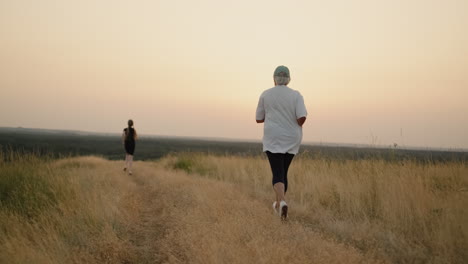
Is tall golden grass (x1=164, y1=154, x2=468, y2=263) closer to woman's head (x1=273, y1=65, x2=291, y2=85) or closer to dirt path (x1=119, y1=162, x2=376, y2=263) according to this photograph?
dirt path (x1=119, y1=162, x2=376, y2=263)

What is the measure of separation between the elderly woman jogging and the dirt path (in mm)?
543

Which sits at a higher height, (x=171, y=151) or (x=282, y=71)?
(x=282, y=71)

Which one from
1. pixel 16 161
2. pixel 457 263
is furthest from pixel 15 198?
pixel 457 263

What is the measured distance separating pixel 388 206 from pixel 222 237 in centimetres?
304

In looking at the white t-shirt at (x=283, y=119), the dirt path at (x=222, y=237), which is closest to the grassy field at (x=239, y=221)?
the dirt path at (x=222, y=237)

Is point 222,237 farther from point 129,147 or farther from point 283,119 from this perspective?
point 129,147

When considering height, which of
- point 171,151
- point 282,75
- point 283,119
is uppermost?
point 282,75

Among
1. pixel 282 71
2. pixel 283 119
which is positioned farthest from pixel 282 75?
pixel 283 119

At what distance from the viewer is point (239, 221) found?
4320mm

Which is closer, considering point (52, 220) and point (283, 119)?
point (52, 220)

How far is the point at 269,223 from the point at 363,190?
2779 mm

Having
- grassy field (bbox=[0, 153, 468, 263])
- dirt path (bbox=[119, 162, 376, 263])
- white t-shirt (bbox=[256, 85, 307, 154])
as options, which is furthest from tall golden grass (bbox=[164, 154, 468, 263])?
white t-shirt (bbox=[256, 85, 307, 154])

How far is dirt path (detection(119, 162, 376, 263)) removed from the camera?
3.16m

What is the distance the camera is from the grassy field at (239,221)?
3.53 m
